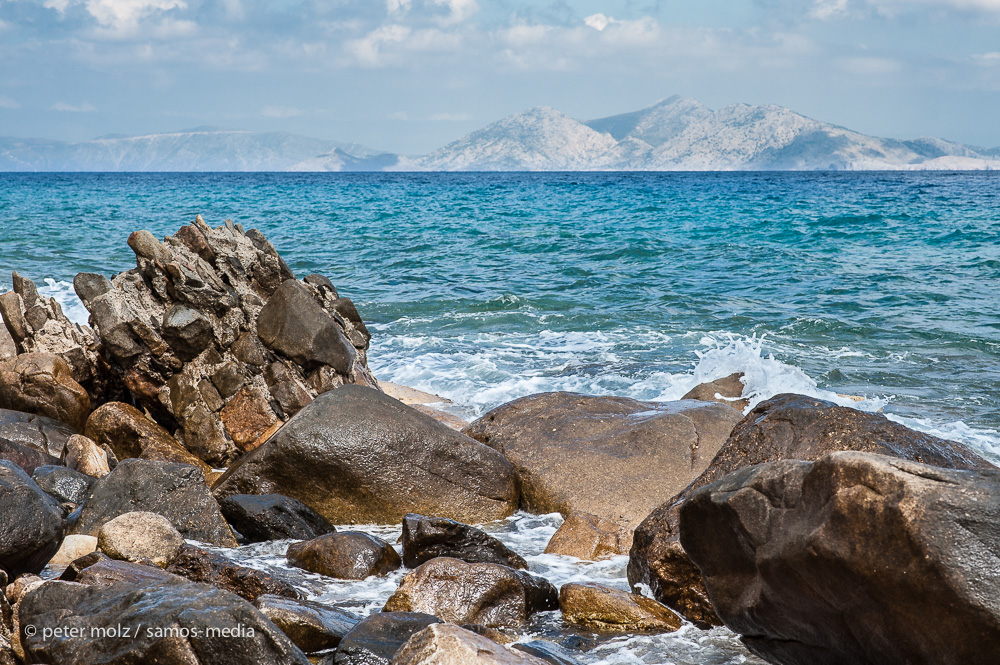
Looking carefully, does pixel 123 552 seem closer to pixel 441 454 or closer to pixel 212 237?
pixel 441 454

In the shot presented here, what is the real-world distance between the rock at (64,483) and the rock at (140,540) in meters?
1.19

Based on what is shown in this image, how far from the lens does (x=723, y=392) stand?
394 inches

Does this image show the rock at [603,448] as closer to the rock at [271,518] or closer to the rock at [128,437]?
the rock at [271,518]

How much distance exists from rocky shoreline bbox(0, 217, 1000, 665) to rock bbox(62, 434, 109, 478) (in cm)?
3

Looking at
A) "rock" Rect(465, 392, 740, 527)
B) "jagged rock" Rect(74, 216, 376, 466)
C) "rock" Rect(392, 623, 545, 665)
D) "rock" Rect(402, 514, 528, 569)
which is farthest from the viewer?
"jagged rock" Rect(74, 216, 376, 466)

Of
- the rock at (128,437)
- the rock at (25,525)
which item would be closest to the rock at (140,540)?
the rock at (25,525)

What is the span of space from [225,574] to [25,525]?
3.41 ft

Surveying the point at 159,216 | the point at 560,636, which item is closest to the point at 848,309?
the point at 560,636

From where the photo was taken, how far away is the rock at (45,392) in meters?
8.14

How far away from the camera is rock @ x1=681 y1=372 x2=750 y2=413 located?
386 inches

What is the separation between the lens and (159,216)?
35625 mm

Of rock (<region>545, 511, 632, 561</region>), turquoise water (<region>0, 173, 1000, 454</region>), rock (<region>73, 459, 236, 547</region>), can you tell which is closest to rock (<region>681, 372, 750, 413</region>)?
turquoise water (<region>0, 173, 1000, 454</region>)

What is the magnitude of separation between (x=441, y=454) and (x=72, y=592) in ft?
10.5

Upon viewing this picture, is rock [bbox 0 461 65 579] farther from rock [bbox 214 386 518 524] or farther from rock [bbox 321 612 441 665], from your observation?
rock [bbox 214 386 518 524]
